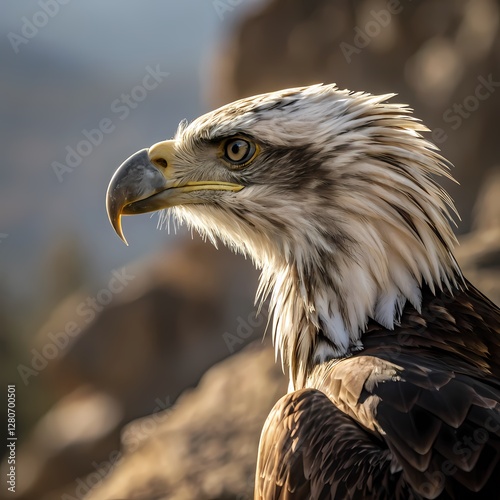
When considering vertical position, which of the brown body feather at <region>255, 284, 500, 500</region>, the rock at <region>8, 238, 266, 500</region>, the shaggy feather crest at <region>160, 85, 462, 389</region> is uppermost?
the shaggy feather crest at <region>160, 85, 462, 389</region>

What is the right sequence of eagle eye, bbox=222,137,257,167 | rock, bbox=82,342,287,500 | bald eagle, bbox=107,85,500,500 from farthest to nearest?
rock, bbox=82,342,287,500, eagle eye, bbox=222,137,257,167, bald eagle, bbox=107,85,500,500

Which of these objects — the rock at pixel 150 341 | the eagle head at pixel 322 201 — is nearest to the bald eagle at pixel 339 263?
the eagle head at pixel 322 201

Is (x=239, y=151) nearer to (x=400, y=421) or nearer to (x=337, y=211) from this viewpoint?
(x=337, y=211)

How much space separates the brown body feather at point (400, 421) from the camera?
227 cm

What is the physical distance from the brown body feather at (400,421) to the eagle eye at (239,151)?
88 centimetres

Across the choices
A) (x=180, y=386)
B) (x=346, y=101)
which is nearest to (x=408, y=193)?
(x=346, y=101)

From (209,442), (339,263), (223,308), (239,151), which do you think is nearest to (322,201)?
(339,263)

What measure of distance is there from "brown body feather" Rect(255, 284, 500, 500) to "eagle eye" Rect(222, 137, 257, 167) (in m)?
0.88

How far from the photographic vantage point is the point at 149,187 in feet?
11.1

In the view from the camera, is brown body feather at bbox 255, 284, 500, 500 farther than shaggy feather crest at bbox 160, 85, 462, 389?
No

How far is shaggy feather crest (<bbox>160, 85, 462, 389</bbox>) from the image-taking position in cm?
303

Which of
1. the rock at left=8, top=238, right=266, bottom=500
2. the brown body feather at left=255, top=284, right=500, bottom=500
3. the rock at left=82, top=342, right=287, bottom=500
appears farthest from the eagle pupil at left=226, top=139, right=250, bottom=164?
the rock at left=8, top=238, right=266, bottom=500

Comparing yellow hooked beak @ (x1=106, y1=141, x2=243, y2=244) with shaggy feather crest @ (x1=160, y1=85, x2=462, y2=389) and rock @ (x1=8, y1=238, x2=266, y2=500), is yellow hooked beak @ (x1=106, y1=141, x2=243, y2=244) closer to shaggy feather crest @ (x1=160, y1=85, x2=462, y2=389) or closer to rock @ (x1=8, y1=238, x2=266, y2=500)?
shaggy feather crest @ (x1=160, y1=85, x2=462, y2=389)

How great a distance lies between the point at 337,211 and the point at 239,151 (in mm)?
510
